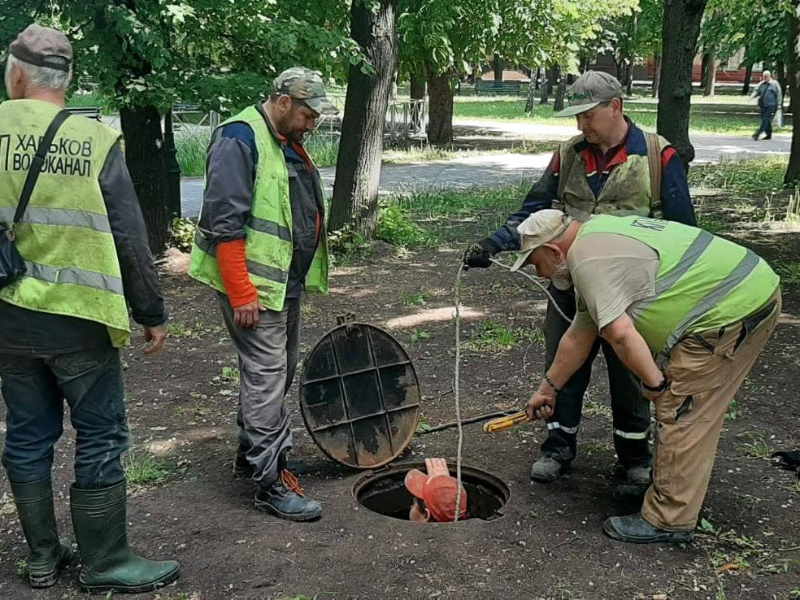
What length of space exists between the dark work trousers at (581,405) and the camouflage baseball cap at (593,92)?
842 mm

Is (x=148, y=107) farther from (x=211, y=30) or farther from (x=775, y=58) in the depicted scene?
(x=775, y=58)

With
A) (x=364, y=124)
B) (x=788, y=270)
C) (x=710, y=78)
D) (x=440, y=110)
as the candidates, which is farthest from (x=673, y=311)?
(x=710, y=78)

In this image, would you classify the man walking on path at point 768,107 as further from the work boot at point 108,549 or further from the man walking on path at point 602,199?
the work boot at point 108,549

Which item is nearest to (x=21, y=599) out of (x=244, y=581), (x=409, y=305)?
(x=244, y=581)

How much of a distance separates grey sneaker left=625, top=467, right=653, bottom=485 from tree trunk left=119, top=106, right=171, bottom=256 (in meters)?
5.75

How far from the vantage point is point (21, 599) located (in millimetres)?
3414

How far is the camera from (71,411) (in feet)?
10.9

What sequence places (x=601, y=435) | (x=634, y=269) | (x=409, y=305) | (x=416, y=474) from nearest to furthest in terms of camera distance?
(x=634, y=269) → (x=416, y=474) → (x=601, y=435) → (x=409, y=305)

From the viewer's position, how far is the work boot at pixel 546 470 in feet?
14.5

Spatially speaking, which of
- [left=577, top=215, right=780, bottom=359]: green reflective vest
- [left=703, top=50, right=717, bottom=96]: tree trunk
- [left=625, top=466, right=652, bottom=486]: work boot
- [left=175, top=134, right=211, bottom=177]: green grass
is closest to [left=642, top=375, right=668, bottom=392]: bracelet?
[left=577, top=215, right=780, bottom=359]: green reflective vest

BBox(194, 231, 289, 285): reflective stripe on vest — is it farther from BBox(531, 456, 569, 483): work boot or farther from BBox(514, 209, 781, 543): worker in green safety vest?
BBox(531, 456, 569, 483): work boot

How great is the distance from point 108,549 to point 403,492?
1.71 metres

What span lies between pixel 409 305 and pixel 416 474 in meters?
3.47

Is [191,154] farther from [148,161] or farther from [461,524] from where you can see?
[461,524]
